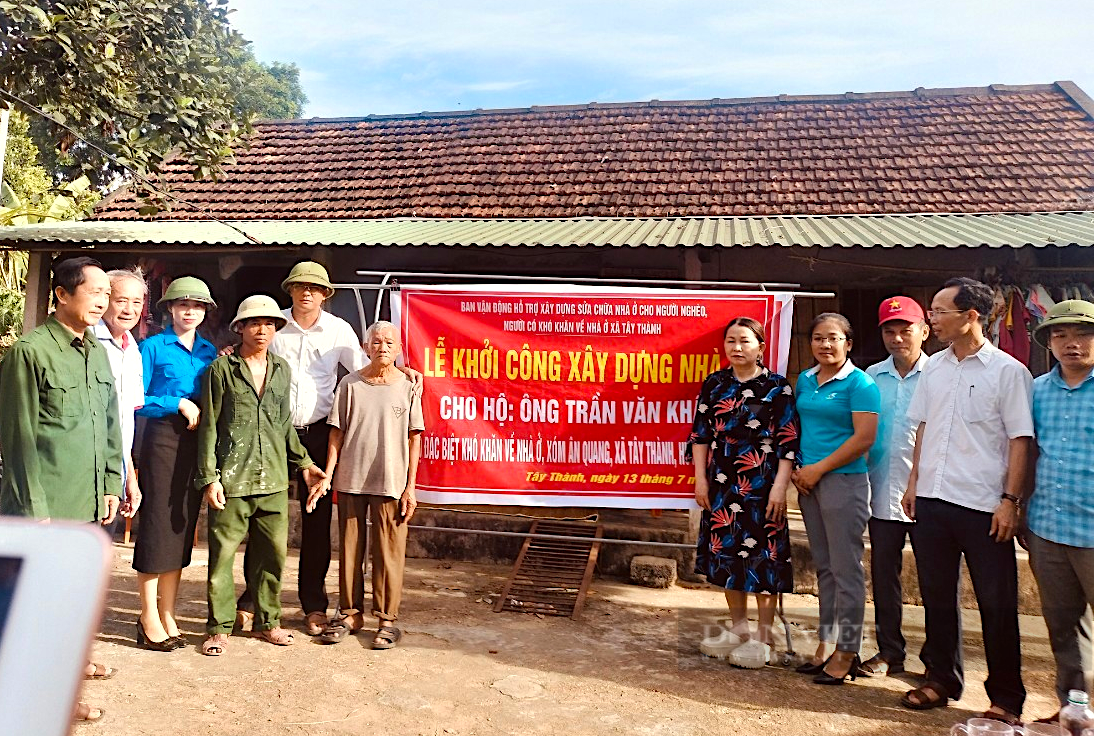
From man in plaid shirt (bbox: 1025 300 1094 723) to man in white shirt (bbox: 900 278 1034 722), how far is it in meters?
0.10

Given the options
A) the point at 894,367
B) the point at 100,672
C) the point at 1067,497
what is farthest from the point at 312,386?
the point at 1067,497

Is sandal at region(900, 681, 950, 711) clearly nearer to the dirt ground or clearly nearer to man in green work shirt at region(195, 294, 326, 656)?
the dirt ground

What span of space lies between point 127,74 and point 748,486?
17.9 ft

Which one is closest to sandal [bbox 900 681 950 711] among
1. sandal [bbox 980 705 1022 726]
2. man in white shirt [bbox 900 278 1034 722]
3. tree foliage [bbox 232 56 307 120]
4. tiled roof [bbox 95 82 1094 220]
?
man in white shirt [bbox 900 278 1034 722]

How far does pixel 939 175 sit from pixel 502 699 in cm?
760

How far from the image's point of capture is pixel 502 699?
3713 mm

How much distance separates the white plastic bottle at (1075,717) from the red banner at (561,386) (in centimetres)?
222

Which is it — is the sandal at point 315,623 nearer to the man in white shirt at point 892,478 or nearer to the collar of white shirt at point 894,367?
the man in white shirt at point 892,478

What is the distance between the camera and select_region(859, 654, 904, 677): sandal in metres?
4.10

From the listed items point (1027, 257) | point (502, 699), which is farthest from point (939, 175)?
point (502, 699)

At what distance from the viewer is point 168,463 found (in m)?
4.14

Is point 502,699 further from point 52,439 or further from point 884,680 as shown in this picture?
point 52,439

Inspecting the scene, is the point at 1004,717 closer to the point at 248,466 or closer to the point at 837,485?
the point at 837,485

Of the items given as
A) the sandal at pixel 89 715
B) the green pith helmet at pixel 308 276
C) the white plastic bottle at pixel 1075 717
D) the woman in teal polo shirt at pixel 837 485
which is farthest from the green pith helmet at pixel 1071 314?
the sandal at pixel 89 715
